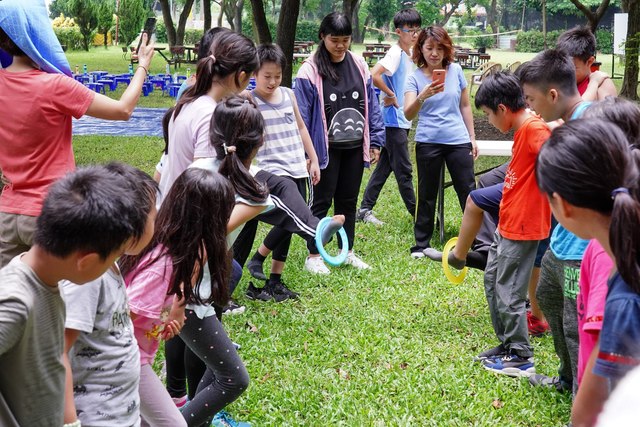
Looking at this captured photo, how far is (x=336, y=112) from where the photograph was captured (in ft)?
18.8

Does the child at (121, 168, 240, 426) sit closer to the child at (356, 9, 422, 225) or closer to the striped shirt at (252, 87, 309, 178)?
the striped shirt at (252, 87, 309, 178)

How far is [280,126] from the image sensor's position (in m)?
5.17

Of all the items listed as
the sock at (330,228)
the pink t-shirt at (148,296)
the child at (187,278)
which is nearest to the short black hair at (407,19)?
the sock at (330,228)

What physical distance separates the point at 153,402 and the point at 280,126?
281cm

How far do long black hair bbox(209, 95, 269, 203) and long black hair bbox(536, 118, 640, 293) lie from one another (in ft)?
5.29

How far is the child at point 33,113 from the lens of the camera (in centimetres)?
318

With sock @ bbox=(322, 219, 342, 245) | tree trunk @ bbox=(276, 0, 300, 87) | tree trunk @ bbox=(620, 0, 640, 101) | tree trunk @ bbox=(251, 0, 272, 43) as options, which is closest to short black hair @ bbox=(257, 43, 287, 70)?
sock @ bbox=(322, 219, 342, 245)

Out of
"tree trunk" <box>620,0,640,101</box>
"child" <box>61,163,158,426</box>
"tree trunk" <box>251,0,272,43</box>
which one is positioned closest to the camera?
"child" <box>61,163,158,426</box>

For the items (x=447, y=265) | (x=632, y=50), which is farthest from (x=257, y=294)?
(x=632, y=50)

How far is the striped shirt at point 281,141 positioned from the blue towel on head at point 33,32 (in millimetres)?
1936

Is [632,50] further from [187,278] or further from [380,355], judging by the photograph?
[187,278]

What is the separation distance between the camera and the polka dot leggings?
2967mm

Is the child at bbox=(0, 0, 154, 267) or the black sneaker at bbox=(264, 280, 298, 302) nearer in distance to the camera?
the child at bbox=(0, 0, 154, 267)

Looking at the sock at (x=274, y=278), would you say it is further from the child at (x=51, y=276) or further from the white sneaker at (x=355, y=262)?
the child at (x=51, y=276)
